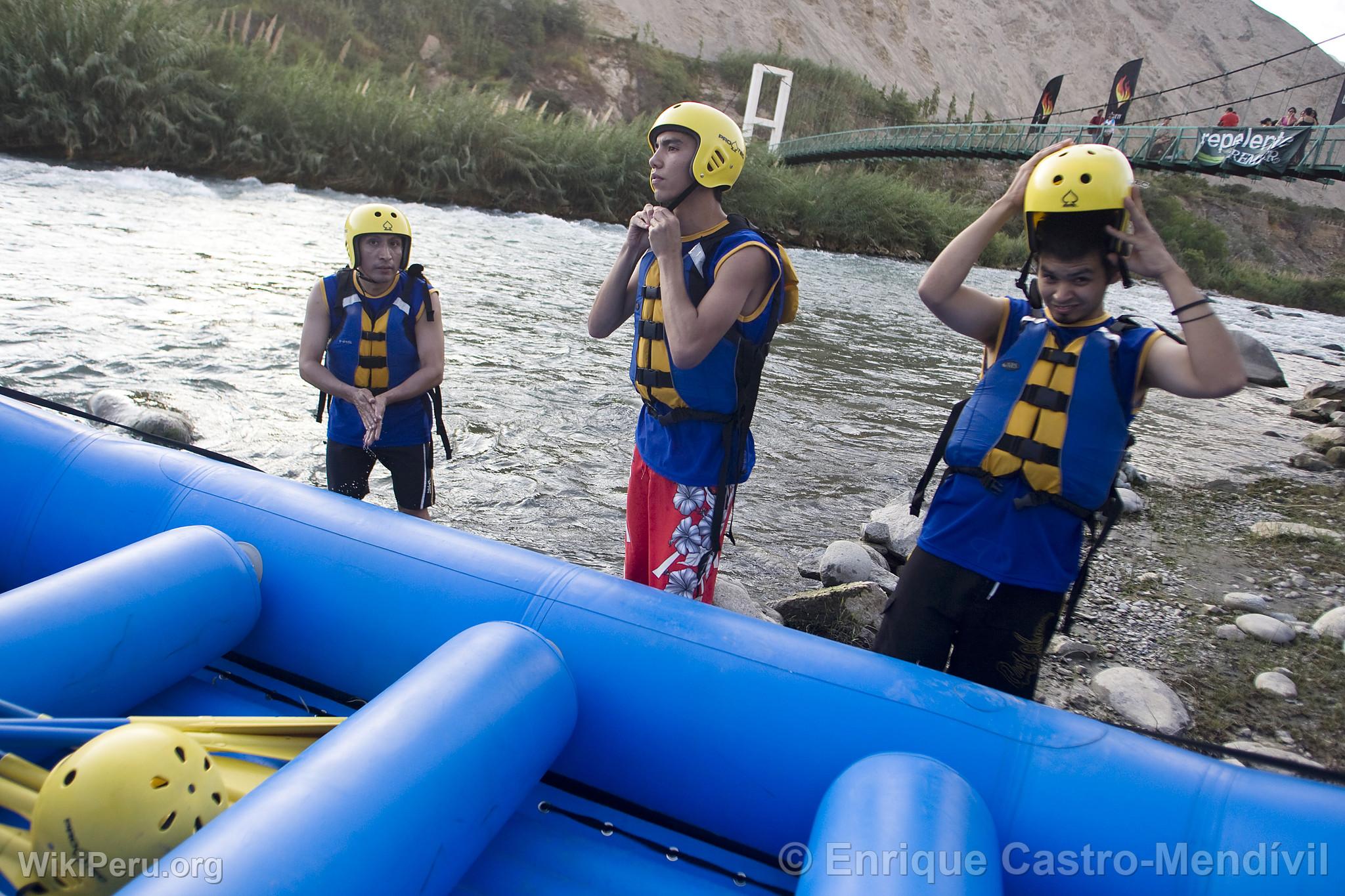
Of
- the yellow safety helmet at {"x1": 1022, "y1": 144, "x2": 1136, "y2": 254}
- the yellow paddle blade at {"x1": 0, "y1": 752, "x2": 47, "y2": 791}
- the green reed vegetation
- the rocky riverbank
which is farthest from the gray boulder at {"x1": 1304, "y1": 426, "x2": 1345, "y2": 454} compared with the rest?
the green reed vegetation

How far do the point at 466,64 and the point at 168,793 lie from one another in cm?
3090

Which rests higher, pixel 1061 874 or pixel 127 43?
pixel 127 43

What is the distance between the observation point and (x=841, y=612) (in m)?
2.94

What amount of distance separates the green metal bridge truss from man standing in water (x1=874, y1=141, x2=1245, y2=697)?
12.1 m

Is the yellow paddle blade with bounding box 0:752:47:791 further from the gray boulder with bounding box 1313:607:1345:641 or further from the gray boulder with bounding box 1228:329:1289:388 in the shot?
Result: the gray boulder with bounding box 1228:329:1289:388

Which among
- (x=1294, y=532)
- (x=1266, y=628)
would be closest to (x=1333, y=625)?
(x=1266, y=628)

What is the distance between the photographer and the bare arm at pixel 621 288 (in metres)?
2.03

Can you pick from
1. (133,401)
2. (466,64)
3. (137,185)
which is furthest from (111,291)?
(466,64)

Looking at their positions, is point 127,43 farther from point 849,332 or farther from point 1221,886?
point 1221,886

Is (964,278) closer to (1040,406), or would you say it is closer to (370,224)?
(1040,406)

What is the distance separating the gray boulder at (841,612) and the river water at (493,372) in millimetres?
350

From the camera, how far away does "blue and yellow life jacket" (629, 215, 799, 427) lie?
1873mm

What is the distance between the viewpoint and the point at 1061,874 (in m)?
1.35

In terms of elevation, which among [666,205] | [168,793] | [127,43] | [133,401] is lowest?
[133,401]
